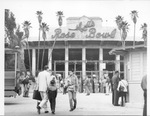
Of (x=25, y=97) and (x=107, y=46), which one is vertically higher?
(x=107, y=46)

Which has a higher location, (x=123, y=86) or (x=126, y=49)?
(x=126, y=49)

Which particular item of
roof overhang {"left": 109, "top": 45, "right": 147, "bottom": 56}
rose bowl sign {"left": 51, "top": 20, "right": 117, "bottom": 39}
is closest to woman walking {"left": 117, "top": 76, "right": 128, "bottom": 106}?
roof overhang {"left": 109, "top": 45, "right": 147, "bottom": 56}

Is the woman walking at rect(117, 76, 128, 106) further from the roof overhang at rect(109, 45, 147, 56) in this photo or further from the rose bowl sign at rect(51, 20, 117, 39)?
the rose bowl sign at rect(51, 20, 117, 39)

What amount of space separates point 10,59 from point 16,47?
0.62 meters

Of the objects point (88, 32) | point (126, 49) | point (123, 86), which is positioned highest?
point (88, 32)

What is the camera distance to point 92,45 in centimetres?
4131

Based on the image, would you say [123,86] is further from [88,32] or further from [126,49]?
[88,32]

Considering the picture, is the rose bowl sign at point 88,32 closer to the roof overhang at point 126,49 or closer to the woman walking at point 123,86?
the roof overhang at point 126,49

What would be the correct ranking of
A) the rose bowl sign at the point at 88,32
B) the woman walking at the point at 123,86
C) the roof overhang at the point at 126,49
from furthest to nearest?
the rose bowl sign at the point at 88,32 < the woman walking at the point at 123,86 < the roof overhang at the point at 126,49

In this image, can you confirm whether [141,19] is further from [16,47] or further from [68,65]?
[68,65]

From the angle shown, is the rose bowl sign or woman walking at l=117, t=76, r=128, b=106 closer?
woman walking at l=117, t=76, r=128, b=106

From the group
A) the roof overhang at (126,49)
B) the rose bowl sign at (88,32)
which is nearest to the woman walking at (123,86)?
the roof overhang at (126,49)

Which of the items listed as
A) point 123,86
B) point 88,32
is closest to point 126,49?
point 123,86
